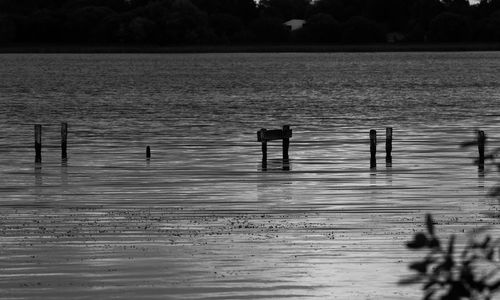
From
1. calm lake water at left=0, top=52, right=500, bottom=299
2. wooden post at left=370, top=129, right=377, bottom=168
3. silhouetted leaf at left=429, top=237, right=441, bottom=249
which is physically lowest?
calm lake water at left=0, top=52, right=500, bottom=299

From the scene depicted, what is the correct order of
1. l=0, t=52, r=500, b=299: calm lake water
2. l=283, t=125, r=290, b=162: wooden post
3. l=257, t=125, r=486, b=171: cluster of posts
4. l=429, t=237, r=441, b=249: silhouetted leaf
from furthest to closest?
l=283, t=125, r=290, b=162: wooden post → l=257, t=125, r=486, b=171: cluster of posts → l=0, t=52, r=500, b=299: calm lake water → l=429, t=237, r=441, b=249: silhouetted leaf

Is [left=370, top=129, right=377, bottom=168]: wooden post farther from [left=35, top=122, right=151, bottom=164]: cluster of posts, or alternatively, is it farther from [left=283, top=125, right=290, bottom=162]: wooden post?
[left=35, top=122, right=151, bottom=164]: cluster of posts

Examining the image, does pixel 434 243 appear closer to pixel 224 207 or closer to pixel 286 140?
pixel 224 207

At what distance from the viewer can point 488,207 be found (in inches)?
1206

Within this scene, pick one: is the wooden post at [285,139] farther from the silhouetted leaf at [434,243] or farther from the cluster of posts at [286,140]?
the silhouetted leaf at [434,243]

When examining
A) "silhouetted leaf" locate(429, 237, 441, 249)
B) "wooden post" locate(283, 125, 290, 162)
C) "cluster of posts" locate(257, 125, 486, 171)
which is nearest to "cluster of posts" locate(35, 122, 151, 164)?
"wooden post" locate(283, 125, 290, 162)

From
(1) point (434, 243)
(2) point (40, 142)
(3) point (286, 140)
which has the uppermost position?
(1) point (434, 243)

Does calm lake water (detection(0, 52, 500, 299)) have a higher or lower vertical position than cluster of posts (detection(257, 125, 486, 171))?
lower

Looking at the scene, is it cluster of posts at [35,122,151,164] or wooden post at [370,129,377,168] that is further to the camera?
cluster of posts at [35,122,151,164]

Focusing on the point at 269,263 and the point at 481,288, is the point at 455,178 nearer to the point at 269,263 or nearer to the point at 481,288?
the point at 269,263

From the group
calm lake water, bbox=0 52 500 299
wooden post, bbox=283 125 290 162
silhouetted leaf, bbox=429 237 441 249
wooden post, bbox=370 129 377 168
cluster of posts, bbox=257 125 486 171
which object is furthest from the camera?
wooden post, bbox=283 125 290 162

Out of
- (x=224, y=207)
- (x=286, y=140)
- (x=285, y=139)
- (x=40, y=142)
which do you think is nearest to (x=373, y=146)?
(x=285, y=139)

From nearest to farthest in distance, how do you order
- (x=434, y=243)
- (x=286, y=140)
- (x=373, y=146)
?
(x=434, y=243) → (x=373, y=146) → (x=286, y=140)

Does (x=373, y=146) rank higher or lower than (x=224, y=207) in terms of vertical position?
higher
